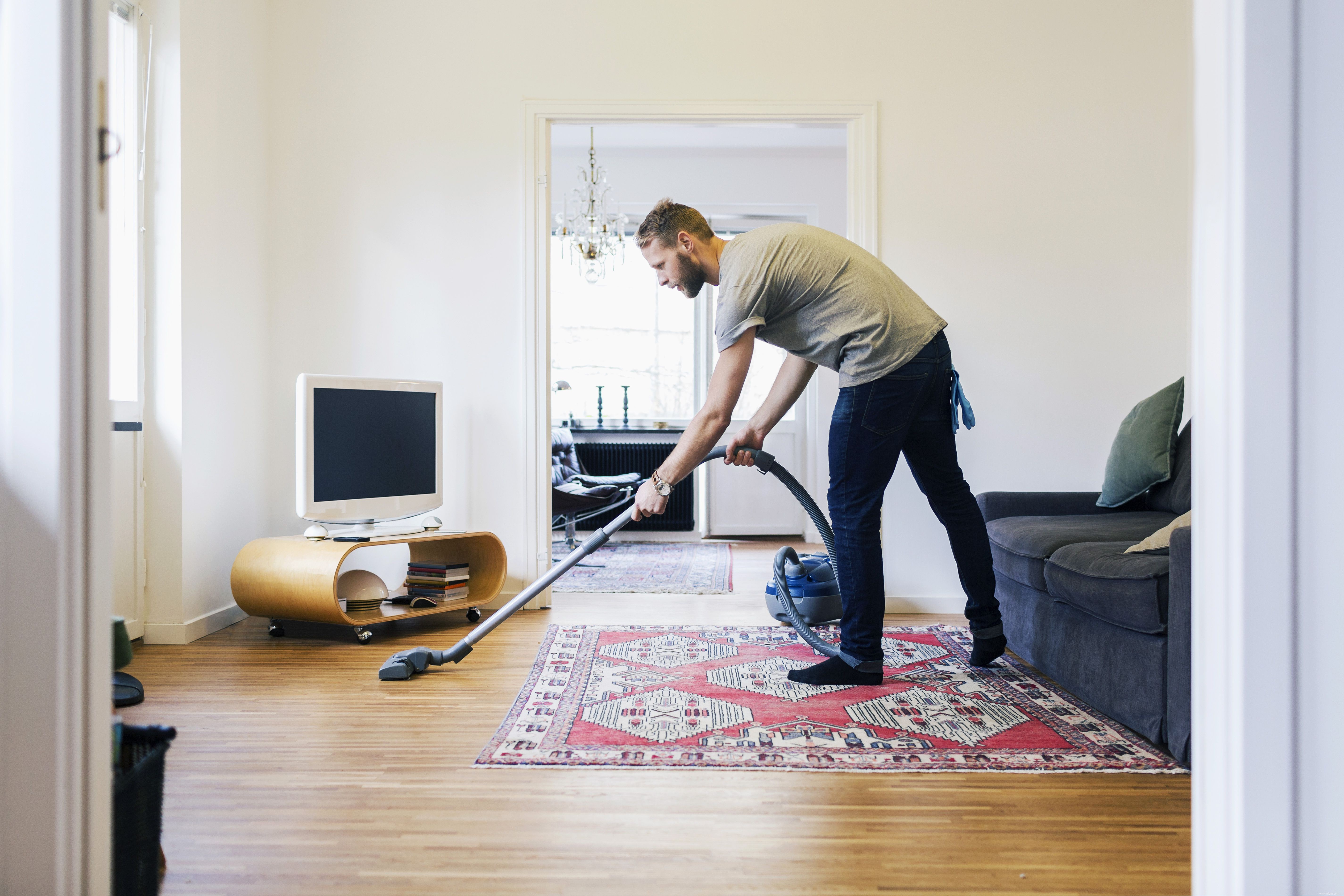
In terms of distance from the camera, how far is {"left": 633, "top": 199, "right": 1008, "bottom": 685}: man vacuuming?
7.02ft

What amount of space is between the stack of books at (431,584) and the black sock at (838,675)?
1431 mm

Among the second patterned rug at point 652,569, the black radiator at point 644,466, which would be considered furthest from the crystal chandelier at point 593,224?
the second patterned rug at point 652,569

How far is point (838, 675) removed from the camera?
2279mm

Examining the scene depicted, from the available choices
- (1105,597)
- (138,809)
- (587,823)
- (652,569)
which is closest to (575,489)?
(652,569)

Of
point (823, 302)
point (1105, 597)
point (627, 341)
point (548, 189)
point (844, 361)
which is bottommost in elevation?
point (1105, 597)

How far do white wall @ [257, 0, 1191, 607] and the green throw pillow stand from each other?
545 millimetres

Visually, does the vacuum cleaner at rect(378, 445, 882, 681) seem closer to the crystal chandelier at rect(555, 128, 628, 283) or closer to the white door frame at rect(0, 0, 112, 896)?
the white door frame at rect(0, 0, 112, 896)

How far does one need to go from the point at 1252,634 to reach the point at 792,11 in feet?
9.92

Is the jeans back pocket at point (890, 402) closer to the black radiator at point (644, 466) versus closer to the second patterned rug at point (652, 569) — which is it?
the second patterned rug at point (652, 569)

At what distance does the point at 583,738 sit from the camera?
6.21ft

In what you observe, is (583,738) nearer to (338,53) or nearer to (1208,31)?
(1208,31)

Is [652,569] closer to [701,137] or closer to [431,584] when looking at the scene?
[431,584]

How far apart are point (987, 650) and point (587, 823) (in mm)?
1406

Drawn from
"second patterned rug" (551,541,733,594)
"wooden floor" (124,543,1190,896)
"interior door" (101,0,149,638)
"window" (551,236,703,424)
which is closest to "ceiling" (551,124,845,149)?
"window" (551,236,703,424)
